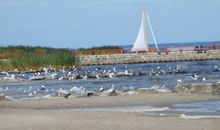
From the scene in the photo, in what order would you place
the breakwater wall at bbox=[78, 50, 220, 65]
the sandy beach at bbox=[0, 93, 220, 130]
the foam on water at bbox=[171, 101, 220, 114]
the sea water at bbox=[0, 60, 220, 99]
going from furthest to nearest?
the breakwater wall at bbox=[78, 50, 220, 65] → the sea water at bbox=[0, 60, 220, 99] → the foam on water at bbox=[171, 101, 220, 114] → the sandy beach at bbox=[0, 93, 220, 130]

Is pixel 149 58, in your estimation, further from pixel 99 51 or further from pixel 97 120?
pixel 97 120

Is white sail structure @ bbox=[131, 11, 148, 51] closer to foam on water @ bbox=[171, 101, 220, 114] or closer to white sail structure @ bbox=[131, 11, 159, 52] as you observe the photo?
white sail structure @ bbox=[131, 11, 159, 52]

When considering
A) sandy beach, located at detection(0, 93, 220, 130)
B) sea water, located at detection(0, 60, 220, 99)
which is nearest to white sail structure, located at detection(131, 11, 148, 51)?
sea water, located at detection(0, 60, 220, 99)

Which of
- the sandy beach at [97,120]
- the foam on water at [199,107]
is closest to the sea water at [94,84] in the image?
the sandy beach at [97,120]

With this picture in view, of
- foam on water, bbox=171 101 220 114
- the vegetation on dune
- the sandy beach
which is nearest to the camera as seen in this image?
the sandy beach

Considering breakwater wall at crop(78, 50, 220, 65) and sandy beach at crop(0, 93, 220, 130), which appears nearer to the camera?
sandy beach at crop(0, 93, 220, 130)

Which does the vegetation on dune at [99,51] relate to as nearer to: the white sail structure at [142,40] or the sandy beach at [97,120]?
the white sail structure at [142,40]

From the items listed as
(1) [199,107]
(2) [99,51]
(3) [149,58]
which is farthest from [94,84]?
(2) [99,51]

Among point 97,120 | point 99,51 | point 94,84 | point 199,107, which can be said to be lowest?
point 94,84

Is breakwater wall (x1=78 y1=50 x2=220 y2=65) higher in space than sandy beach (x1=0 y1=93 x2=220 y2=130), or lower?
lower

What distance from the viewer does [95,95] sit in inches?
1244

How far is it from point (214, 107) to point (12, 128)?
8.85 m

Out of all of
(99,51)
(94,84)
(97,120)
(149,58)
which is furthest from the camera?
(99,51)

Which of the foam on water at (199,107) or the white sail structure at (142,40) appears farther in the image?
the white sail structure at (142,40)
